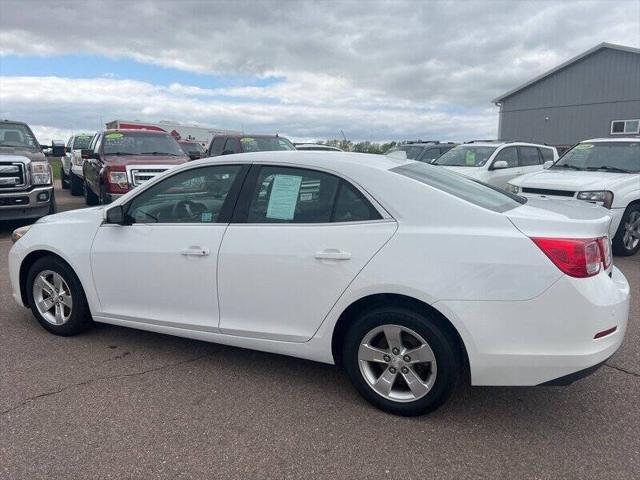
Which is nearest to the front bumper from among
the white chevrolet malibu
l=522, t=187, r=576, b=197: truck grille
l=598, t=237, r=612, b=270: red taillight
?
the white chevrolet malibu

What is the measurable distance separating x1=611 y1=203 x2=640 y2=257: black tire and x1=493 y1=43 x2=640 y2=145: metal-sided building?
19.1 meters

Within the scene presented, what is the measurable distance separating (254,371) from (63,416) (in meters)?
1.26

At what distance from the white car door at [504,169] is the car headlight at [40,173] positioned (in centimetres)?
835

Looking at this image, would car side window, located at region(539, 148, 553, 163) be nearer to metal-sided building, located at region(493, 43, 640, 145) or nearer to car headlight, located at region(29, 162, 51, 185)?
car headlight, located at region(29, 162, 51, 185)

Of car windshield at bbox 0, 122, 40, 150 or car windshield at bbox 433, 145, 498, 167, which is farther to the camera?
car windshield at bbox 433, 145, 498, 167

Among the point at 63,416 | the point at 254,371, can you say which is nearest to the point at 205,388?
the point at 254,371

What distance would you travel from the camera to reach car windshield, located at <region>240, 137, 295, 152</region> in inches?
498

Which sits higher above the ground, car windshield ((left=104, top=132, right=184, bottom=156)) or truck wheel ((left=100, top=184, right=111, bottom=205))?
car windshield ((left=104, top=132, right=184, bottom=156))

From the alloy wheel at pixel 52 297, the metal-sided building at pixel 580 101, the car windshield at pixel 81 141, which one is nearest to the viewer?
the alloy wheel at pixel 52 297

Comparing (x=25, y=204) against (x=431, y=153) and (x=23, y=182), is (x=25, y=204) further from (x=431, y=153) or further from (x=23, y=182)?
(x=431, y=153)

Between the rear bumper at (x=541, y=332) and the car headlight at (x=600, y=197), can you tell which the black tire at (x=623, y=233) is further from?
the rear bumper at (x=541, y=332)

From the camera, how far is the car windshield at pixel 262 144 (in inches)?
498

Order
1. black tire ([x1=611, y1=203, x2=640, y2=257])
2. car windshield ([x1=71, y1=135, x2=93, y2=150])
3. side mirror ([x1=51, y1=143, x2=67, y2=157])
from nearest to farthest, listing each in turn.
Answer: black tire ([x1=611, y1=203, x2=640, y2=257]) → side mirror ([x1=51, y1=143, x2=67, y2=157]) → car windshield ([x1=71, y1=135, x2=93, y2=150])

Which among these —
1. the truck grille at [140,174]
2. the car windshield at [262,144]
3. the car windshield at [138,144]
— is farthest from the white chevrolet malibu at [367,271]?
the car windshield at [262,144]
